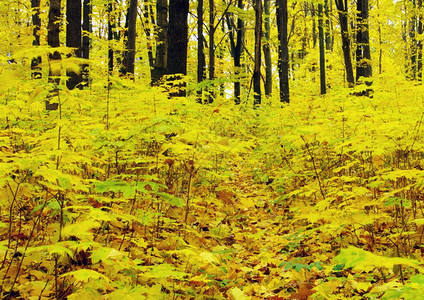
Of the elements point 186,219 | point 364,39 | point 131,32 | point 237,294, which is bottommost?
point 237,294

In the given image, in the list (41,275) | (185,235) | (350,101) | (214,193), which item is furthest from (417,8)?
(41,275)

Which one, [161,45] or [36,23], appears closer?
[161,45]

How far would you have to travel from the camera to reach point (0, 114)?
3742 millimetres

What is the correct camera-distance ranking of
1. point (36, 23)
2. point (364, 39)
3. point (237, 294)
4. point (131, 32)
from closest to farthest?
1. point (237, 294)
2. point (131, 32)
3. point (364, 39)
4. point (36, 23)

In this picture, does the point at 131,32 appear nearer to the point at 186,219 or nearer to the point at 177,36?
the point at 177,36

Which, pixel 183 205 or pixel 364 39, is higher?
pixel 364 39

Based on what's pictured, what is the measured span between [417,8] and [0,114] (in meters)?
23.1

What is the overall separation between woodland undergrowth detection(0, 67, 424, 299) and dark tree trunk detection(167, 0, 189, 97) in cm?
119

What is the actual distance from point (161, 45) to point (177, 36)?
112 inches

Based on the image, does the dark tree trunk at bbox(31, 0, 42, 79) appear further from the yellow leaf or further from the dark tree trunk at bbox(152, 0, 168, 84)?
the yellow leaf

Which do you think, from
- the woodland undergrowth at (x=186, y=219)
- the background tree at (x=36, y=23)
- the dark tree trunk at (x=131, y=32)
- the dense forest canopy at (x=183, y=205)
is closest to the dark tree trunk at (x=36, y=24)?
the background tree at (x=36, y=23)

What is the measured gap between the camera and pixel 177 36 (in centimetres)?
644

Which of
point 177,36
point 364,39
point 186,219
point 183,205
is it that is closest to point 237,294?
point 183,205

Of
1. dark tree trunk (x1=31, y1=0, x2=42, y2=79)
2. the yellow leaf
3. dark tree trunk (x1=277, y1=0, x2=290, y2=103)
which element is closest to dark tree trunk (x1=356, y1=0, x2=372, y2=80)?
dark tree trunk (x1=277, y1=0, x2=290, y2=103)
